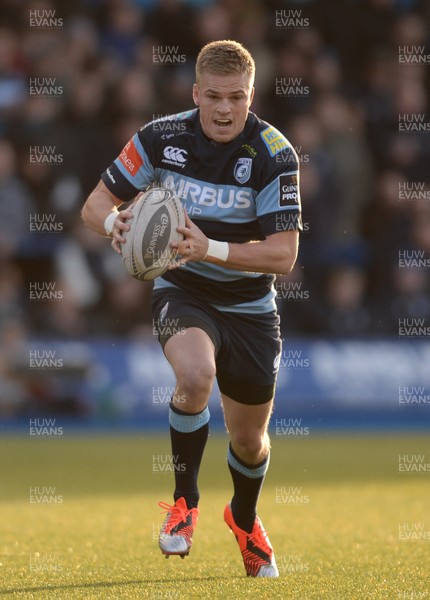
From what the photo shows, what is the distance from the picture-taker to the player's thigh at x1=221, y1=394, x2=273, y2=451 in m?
6.05

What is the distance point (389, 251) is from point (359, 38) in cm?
374

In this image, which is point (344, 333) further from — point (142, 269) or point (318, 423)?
point (142, 269)

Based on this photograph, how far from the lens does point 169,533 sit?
566cm

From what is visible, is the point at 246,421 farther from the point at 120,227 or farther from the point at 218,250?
the point at 120,227

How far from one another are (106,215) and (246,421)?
4.03ft

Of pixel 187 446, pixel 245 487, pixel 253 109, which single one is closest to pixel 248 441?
pixel 245 487

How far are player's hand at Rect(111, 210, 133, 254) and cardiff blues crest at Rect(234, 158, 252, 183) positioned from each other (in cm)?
61

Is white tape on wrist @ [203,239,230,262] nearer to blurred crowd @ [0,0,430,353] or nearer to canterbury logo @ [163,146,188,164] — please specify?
canterbury logo @ [163,146,188,164]

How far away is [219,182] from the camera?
6031 millimetres

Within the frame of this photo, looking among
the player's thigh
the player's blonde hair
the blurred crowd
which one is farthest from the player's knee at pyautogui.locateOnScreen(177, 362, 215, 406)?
the blurred crowd

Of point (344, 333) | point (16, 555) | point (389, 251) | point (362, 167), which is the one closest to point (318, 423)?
point (344, 333)

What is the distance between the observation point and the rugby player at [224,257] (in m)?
5.75

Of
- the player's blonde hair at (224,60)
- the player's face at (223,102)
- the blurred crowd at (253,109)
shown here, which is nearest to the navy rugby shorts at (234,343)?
the player's face at (223,102)

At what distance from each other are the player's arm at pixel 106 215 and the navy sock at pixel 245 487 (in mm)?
1291
